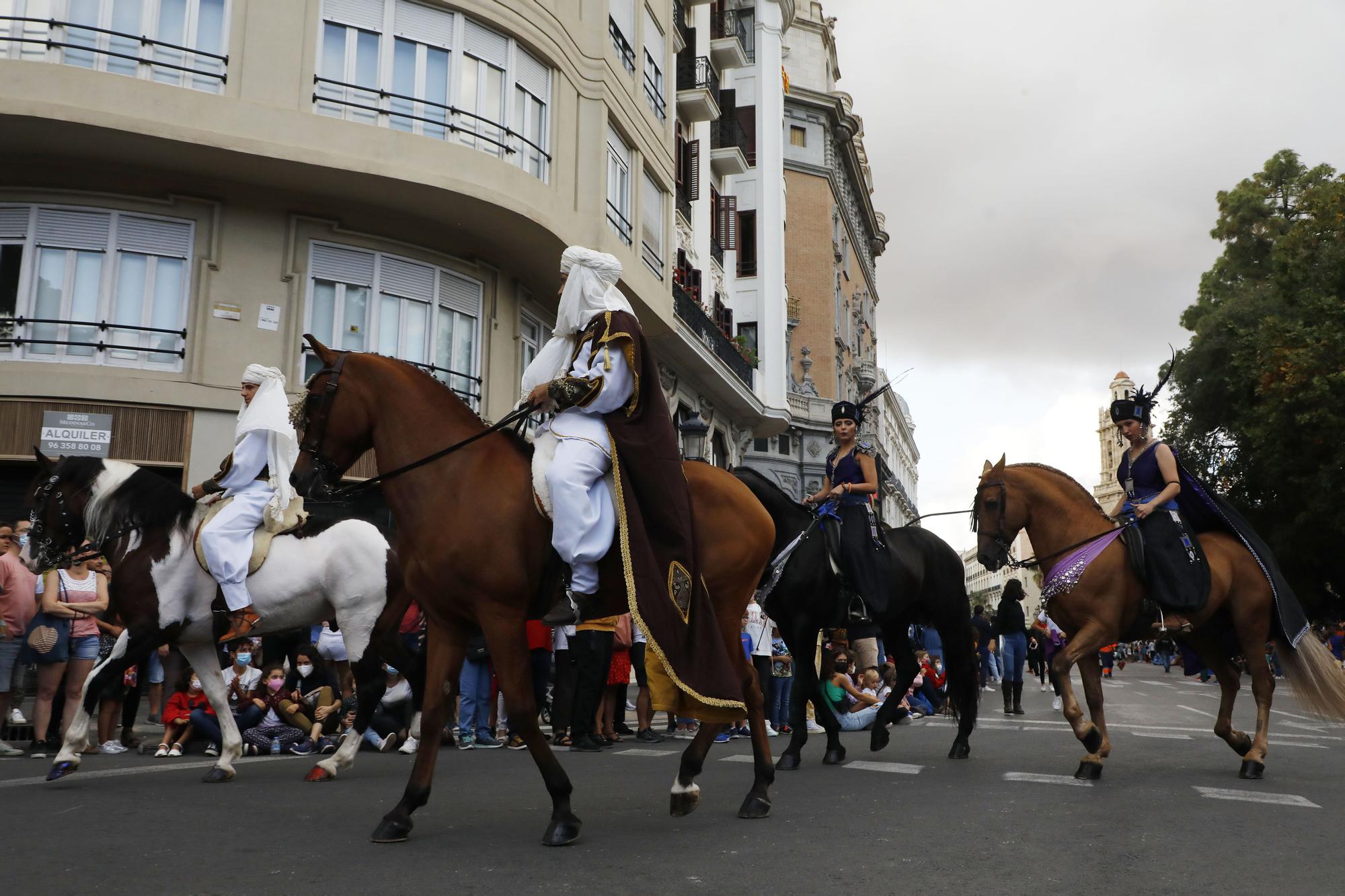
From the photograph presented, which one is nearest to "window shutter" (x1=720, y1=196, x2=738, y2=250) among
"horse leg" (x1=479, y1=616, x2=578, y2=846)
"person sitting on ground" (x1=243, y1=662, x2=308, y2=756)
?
"person sitting on ground" (x1=243, y1=662, x2=308, y2=756)

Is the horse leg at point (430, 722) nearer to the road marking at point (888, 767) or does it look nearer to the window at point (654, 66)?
the road marking at point (888, 767)

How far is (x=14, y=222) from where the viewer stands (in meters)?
17.0

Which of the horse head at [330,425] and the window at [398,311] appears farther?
the window at [398,311]

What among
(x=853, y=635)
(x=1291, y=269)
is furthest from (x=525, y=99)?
(x=1291, y=269)

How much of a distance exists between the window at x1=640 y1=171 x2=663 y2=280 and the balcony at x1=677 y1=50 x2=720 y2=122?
594cm

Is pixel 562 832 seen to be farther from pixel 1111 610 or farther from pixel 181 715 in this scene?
pixel 181 715

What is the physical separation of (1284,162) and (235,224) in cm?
4004

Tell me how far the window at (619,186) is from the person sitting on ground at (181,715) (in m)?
13.8

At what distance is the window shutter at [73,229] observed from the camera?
17062 mm

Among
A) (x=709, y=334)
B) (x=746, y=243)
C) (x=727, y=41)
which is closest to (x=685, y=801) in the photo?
(x=709, y=334)

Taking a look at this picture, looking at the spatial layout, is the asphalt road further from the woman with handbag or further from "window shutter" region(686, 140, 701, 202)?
"window shutter" region(686, 140, 701, 202)

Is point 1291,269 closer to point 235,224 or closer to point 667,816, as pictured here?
point 235,224

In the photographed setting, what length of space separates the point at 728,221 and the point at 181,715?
28.3 metres

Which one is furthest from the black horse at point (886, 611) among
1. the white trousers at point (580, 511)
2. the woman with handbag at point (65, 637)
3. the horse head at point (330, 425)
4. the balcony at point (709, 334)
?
the balcony at point (709, 334)
